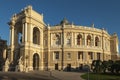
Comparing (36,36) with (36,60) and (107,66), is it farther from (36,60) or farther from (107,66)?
(107,66)

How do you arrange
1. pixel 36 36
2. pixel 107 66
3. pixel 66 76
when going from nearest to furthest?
pixel 66 76 → pixel 107 66 → pixel 36 36

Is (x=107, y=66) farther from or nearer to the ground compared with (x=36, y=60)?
nearer to the ground

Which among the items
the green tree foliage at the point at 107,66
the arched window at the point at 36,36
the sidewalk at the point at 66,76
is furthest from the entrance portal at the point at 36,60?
the sidewalk at the point at 66,76

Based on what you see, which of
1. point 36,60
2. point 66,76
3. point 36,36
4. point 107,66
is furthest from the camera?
point 36,36

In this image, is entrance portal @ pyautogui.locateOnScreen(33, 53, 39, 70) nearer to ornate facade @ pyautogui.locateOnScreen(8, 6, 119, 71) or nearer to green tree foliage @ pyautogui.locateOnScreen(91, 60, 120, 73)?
ornate facade @ pyautogui.locateOnScreen(8, 6, 119, 71)

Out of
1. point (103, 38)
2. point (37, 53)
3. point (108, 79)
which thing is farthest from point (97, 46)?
point (108, 79)

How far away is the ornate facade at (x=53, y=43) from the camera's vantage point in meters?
83.7

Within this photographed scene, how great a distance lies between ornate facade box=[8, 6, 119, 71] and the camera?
275 ft

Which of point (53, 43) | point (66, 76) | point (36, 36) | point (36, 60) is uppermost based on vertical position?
point (36, 36)

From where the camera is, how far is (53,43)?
8838cm

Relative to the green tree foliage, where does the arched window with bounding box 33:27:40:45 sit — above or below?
above

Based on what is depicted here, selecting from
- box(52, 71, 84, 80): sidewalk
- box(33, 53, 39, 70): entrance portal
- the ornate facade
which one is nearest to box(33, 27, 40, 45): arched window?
the ornate facade

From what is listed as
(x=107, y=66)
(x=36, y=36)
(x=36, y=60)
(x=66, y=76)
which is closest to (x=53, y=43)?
(x=36, y=36)

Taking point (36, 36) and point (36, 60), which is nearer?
point (36, 60)
